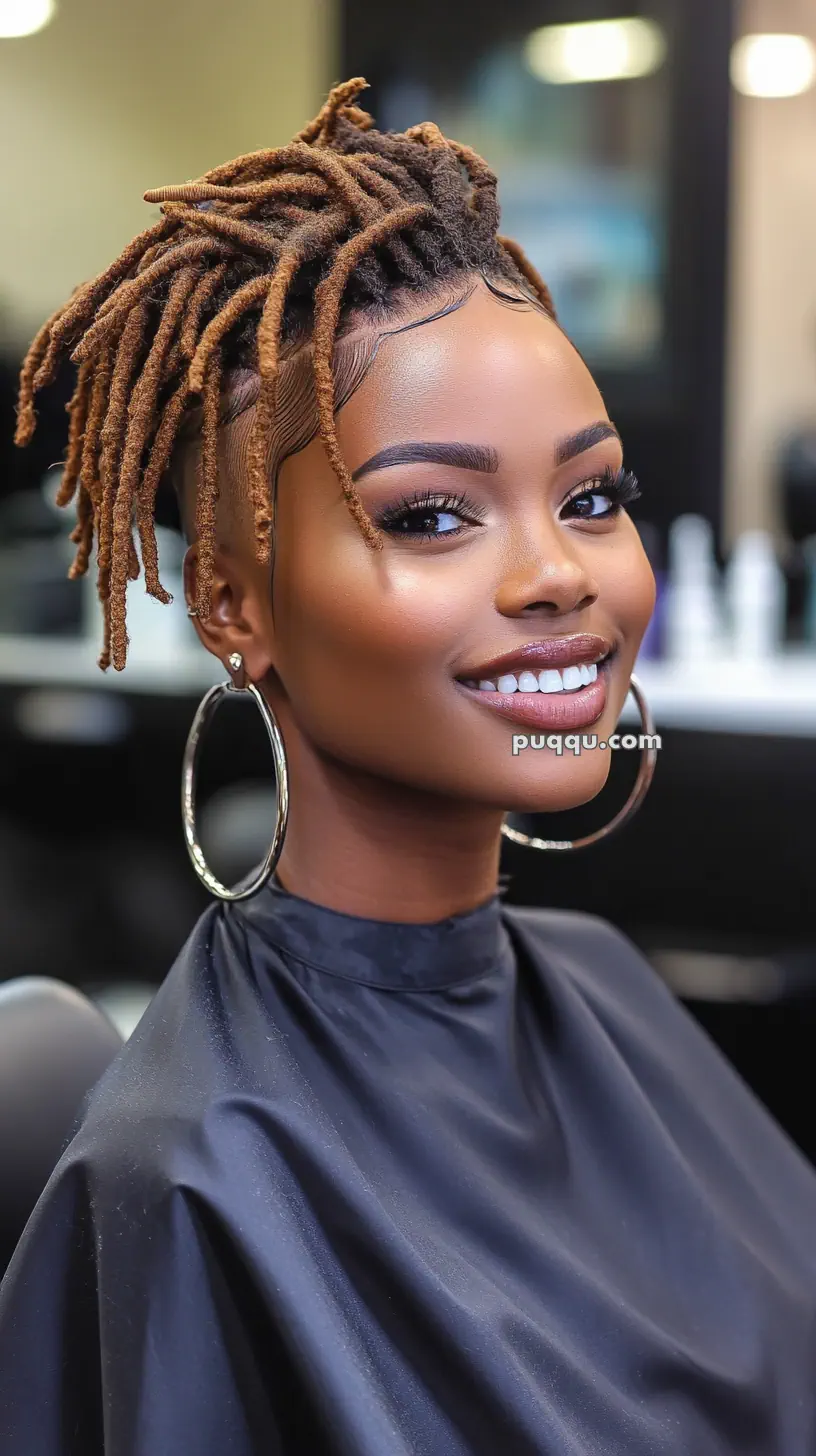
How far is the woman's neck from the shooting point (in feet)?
2.64

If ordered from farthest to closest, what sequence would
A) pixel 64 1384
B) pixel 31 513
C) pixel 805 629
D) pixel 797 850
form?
pixel 31 513 < pixel 805 629 < pixel 797 850 < pixel 64 1384

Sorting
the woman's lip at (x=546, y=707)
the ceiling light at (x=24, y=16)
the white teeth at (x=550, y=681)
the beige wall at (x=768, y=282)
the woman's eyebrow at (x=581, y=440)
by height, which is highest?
the ceiling light at (x=24, y=16)

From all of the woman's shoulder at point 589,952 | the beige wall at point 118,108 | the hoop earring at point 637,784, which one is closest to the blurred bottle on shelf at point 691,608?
the beige wall at point 118,108

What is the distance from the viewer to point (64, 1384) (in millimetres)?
687

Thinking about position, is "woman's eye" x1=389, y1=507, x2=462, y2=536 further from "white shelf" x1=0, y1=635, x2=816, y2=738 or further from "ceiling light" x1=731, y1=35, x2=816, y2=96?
"ceiling light" x1=731, y1=35, x2=816, y2=96

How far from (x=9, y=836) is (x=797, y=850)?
4.97ft

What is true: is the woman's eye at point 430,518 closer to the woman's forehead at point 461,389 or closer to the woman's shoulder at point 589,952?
the woman's forehead at point 461,389

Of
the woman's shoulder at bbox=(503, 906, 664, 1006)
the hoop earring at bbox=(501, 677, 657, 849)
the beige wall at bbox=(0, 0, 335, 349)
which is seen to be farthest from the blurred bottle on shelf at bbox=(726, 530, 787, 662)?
the hoop earring at bbox=(501, 677, 657, 849)

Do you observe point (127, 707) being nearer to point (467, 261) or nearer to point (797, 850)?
point (797, 850)

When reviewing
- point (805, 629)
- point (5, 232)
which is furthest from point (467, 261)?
point (5, 232)

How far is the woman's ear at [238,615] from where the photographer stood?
0.79m

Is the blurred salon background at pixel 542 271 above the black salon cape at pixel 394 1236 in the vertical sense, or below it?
above

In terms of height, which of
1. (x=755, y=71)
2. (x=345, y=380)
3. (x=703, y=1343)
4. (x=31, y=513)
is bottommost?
(x=703, y=1343)

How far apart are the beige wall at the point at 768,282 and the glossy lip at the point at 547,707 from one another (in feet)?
6.15
